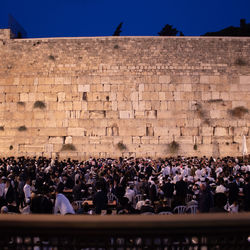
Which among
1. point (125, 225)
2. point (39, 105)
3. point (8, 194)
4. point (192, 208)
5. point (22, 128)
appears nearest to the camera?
point (125, 225)

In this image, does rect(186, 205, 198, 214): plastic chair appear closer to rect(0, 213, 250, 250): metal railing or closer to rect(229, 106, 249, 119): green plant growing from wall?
rect(0, 213, 250, 250): metal railing

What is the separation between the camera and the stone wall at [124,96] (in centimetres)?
1641

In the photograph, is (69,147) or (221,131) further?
(221,131)

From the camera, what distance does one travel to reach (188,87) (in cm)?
1686

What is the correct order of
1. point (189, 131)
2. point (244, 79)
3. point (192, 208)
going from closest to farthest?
point (192, 208), point (189, 131), point (244, 79)

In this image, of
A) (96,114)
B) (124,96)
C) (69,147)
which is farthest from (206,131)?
(69,147)

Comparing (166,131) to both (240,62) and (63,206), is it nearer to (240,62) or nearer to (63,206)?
(240,62)

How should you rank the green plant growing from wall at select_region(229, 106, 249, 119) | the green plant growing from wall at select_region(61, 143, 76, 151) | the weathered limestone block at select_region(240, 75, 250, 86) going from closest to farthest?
the green plant growing from wall at select_region(61, 143, 76, 151) < the green plant growing from wall at select_region(229, 106, 249, 119) < the weathered limestone block at select_region(240, 75, 250, 86)

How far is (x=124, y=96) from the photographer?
658 inches

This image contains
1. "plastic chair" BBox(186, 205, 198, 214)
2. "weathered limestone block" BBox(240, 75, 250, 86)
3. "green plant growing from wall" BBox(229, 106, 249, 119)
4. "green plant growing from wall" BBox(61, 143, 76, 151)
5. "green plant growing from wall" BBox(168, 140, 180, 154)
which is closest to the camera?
"plastic chair" BBox(186, 205, 198, 214)

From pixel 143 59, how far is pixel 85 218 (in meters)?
15.7

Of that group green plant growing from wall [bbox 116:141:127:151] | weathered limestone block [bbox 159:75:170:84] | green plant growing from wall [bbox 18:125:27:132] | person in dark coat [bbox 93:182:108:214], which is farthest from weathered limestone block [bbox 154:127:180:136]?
person in dark coat [bbox 93:182:108:214]

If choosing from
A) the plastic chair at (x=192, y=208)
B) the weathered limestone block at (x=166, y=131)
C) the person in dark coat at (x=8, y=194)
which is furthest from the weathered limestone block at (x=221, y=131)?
Answer: the person in dark coat at (x=8, y=194)

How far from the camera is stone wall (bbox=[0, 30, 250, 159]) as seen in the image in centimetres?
1641
